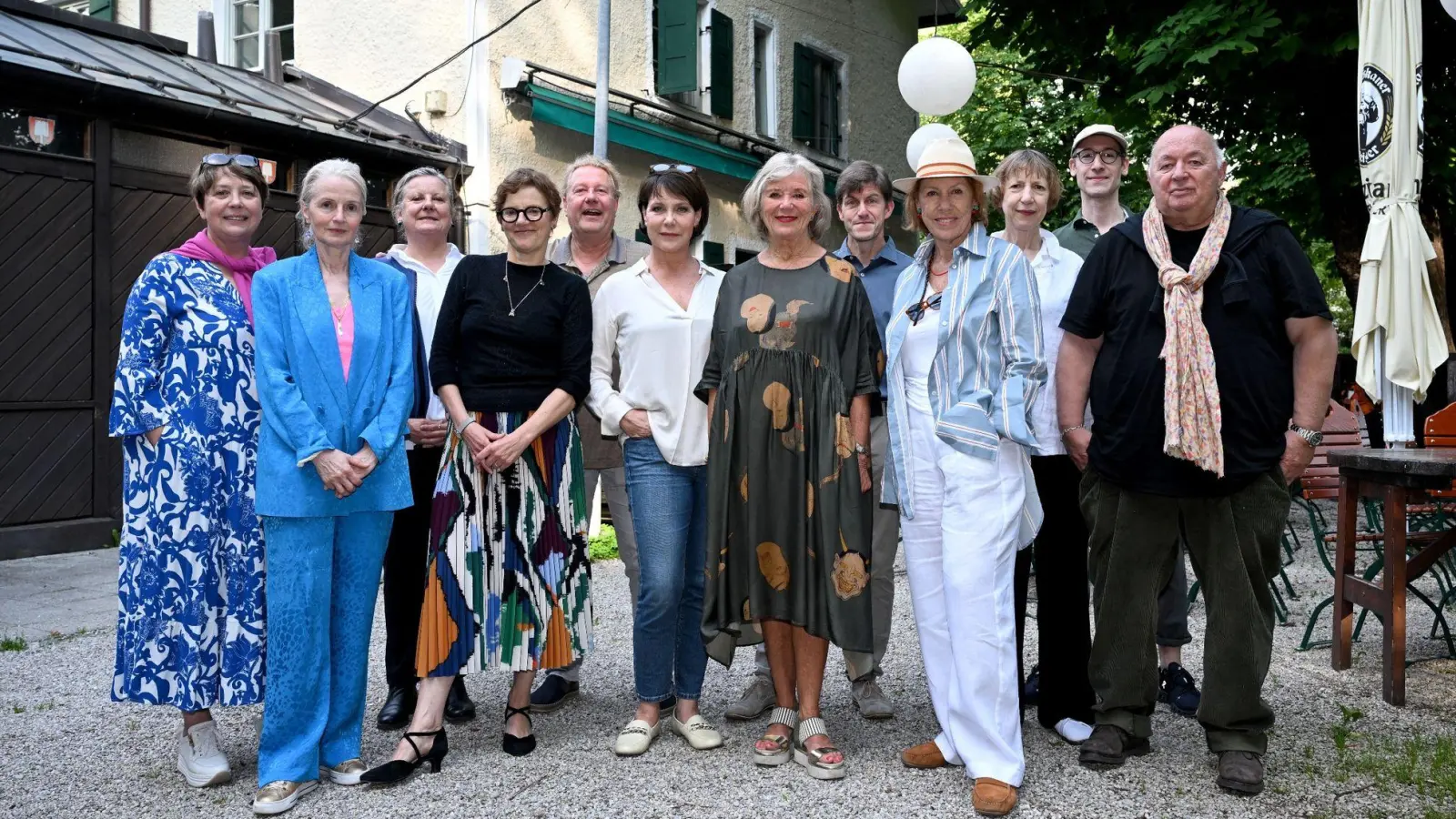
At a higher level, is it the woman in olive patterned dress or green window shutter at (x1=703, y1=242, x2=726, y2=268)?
green window shutter at (x1=703, y1=242, x2=726, y2=268)

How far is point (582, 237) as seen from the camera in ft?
15.6

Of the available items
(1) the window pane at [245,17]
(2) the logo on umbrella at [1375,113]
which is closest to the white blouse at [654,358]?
(2) the logo on umbrella at [1375,113]

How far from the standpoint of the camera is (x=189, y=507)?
3.74 metres

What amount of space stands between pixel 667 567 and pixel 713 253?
1066 cm

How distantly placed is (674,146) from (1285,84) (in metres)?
6.44

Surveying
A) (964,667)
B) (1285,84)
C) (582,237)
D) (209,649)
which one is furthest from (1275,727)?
(1285,84)

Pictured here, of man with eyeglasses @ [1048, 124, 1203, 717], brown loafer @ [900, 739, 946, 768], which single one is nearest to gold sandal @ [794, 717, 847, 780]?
brown loafer @ [900, 739, 946, 768]

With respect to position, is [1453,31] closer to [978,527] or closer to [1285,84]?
[1285,84]

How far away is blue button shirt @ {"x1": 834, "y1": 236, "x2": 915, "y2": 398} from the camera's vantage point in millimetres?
4598

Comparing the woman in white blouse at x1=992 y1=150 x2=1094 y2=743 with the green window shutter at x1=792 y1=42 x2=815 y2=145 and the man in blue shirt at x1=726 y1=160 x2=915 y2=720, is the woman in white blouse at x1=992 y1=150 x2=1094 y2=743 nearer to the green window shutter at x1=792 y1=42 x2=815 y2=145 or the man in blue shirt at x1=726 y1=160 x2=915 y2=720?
the man in blue shirt at x1=726 y1=160 x2=915 y2=720

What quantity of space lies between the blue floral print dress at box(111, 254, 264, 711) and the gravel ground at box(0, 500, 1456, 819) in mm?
391

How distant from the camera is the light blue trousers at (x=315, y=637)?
12.1ft

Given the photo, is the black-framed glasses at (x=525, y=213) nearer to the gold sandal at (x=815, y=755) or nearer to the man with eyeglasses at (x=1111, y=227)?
the gold sandal at (x=815, y=755)

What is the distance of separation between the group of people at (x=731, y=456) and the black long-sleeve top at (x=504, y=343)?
11mm
